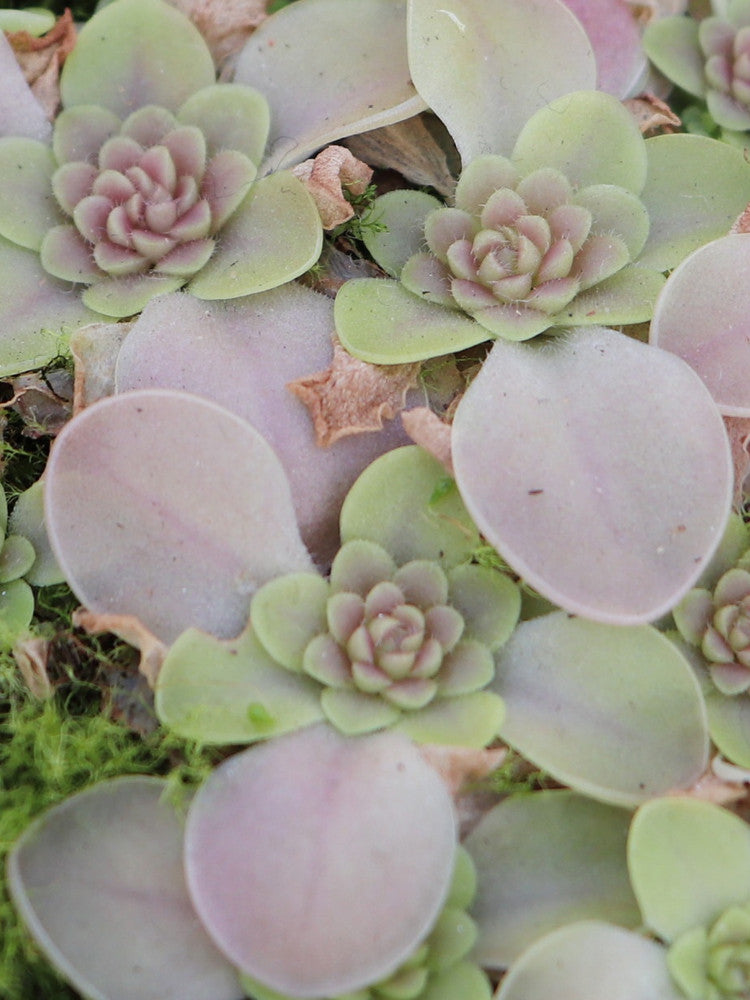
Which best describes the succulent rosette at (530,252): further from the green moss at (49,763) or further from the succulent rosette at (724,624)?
the green moss at (49,763)

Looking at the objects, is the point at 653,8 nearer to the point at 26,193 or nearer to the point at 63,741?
the point at 26,193

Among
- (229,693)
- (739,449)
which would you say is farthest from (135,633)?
(739,449)

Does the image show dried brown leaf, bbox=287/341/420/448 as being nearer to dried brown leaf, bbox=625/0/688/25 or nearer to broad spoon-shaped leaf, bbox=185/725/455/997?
broad spoon-shaped leaf, bbox=185/725/455/997

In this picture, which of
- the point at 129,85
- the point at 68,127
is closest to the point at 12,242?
the point at 68,127

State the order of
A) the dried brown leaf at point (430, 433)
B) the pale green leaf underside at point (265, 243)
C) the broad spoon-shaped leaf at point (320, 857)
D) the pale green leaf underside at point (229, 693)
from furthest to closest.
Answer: the pale green leaf underside at point (265, 243) < the dried brown leaf at point (430, 433) < the pale green leaf underside at point (229, 693) < the broad spoon-shaped leaf at point (320, 857)

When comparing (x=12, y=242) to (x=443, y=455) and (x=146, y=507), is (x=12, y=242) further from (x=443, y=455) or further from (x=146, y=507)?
(x=443, y=455)

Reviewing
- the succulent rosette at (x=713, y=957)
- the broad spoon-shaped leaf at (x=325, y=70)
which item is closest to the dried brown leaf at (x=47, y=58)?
the broad spoon-shaped leaf at (x=325, y=70)
